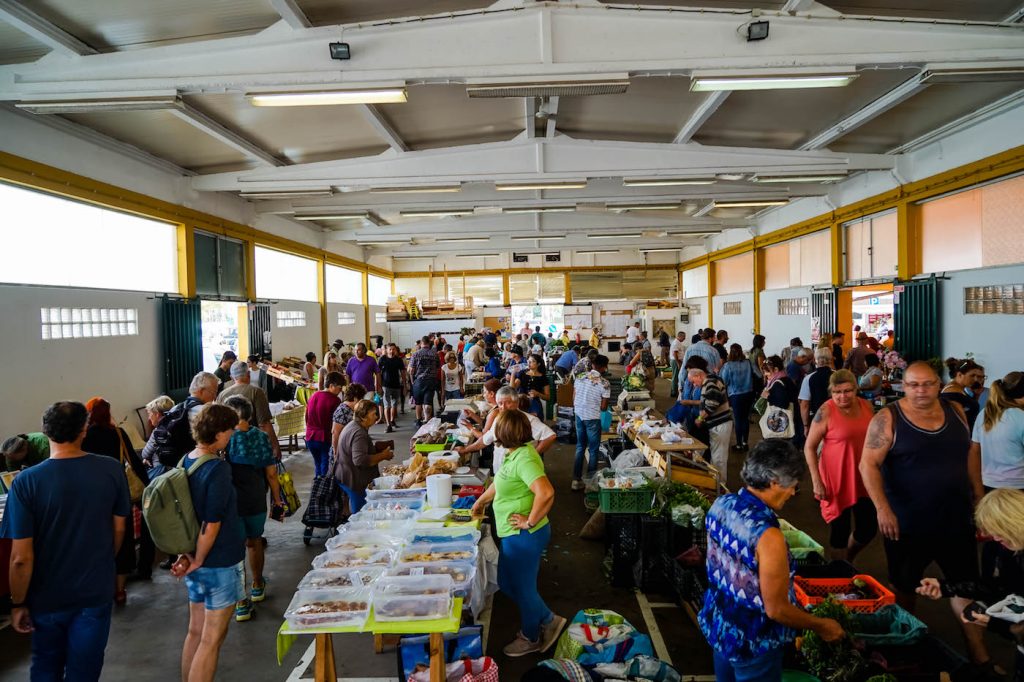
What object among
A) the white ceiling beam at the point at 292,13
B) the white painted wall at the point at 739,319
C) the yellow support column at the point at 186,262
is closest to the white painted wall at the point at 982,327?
the white painted wall at the point at 739,319

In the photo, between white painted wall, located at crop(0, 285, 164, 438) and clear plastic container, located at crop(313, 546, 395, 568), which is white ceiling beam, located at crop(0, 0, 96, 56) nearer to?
white painted wall, located at crop(0, 285, 164, 438)

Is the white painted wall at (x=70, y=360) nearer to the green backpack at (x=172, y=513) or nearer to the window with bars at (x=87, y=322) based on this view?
the window with bars at (x=87, y=322)

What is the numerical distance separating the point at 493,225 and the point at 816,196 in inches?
299

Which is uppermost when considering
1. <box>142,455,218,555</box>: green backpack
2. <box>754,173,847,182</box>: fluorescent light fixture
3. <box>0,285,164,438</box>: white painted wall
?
<box>754,173,847,182</box>: fluorescent light fixture

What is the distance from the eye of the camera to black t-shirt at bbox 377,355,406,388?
10797 mm

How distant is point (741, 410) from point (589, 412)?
9.49ft

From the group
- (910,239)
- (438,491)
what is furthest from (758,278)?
(438,491)

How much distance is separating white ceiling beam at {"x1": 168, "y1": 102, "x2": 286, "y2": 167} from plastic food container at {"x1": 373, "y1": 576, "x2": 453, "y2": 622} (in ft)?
16.6

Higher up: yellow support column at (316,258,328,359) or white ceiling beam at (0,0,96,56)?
white ceiling beam at (0,0,96,56)

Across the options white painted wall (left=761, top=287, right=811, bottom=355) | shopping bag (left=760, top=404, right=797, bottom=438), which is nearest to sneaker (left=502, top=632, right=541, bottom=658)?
shopping bag (left=760, top=404, right=797, bottom=438)

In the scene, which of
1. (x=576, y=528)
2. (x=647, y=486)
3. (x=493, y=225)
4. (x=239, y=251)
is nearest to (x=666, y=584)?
(x=647, y=486)

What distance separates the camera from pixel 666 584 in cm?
419

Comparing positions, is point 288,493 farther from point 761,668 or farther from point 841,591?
point 841,591

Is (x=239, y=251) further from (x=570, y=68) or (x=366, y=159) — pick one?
(x=570, y=68)
